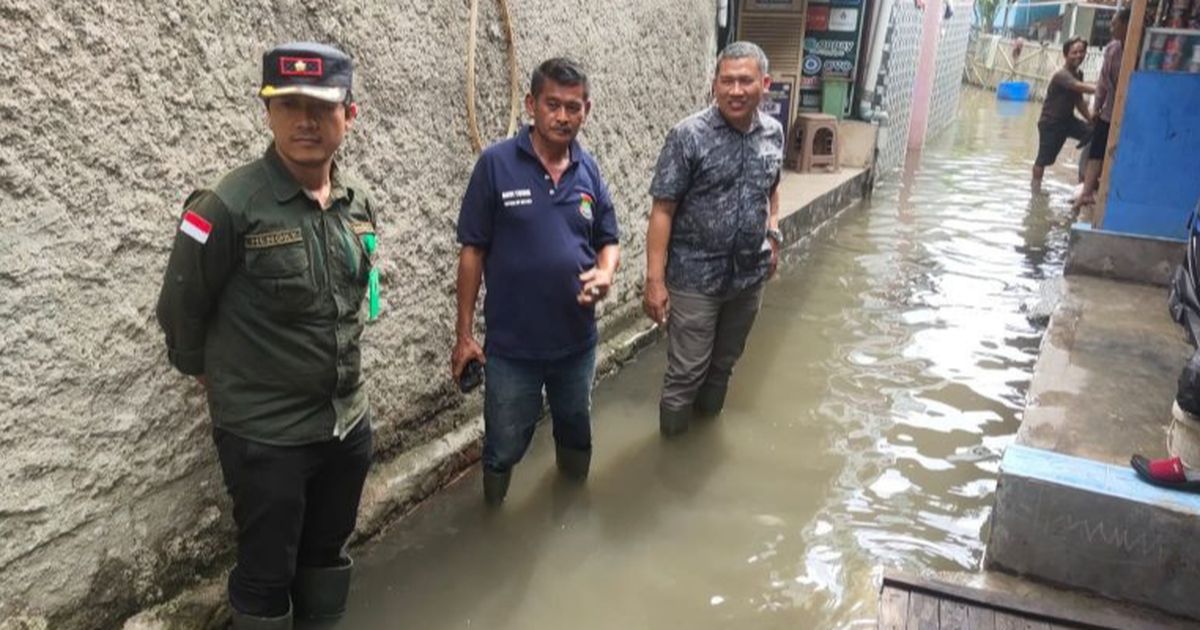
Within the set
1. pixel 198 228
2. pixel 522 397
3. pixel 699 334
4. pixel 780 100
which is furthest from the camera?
pixel 780 100

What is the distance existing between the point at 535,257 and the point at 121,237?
136 centimetres

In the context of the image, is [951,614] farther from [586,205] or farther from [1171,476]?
[586,205]

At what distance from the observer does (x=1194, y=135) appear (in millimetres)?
5484

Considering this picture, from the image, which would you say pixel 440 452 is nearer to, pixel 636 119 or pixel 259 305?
pixel 259 305

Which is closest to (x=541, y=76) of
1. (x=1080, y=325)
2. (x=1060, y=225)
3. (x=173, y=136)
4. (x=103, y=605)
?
(x=173, y=136)

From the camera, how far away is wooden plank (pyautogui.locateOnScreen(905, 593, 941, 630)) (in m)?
2.66

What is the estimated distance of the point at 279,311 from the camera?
2270mm

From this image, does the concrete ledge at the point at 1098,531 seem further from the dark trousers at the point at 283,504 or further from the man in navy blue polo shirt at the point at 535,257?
the dark trousers at the point at 283,504

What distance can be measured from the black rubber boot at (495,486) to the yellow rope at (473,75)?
1373mm

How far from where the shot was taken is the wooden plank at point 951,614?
2.67 m

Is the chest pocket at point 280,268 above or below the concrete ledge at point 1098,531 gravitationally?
above

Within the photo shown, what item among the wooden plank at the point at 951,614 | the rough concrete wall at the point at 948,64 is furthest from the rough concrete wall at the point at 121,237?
the rough concrete wall at the point at 948,64

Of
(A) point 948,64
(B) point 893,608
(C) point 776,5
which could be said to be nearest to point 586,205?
(B) point 893,608

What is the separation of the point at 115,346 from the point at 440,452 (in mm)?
1605
